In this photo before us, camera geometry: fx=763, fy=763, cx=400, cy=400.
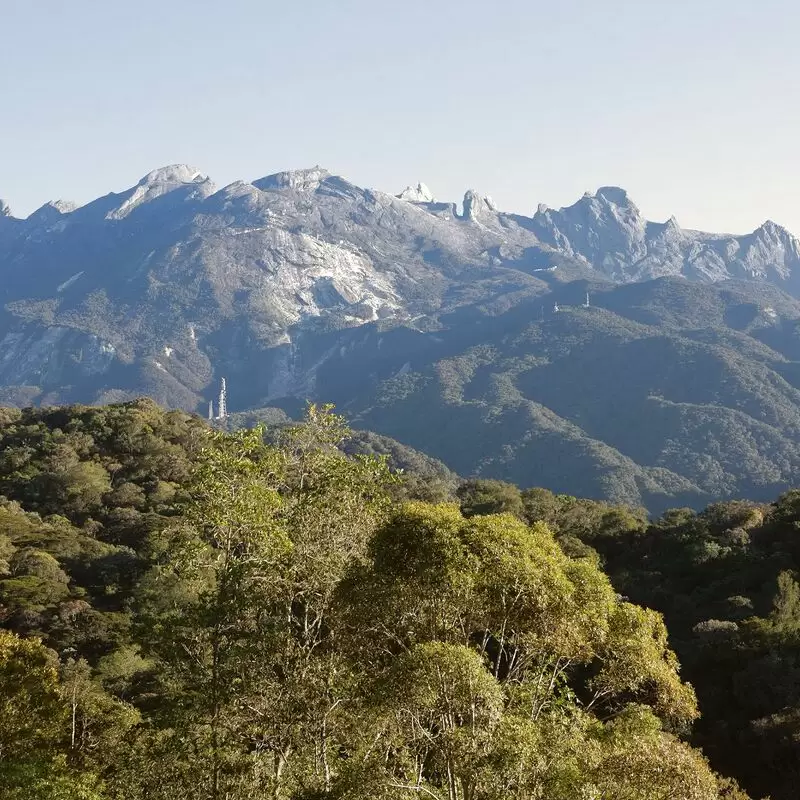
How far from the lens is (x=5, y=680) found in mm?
21516

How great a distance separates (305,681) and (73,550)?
1594 inches

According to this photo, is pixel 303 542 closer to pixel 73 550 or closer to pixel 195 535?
pixel 195 535

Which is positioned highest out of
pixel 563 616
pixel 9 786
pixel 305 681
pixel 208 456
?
pixel 208 456

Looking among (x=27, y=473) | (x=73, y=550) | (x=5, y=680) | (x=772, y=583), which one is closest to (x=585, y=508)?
(x=772, y=583)

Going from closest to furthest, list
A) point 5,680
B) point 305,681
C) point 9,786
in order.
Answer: point 305,681 < point 9,786 < point 5,680

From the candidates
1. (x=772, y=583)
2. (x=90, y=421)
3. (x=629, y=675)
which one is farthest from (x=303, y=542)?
(x=90, y=421)

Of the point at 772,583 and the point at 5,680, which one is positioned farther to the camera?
the point at 772,583

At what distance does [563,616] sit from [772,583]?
125 feet

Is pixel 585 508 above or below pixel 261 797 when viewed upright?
above

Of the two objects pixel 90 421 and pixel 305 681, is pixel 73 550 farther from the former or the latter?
pixel 305 681

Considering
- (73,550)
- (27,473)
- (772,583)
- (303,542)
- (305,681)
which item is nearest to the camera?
(305,681)

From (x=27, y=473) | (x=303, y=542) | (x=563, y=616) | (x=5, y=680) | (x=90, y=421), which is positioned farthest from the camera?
(x=90, y=421)

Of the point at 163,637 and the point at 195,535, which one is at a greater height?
the point at 195,535

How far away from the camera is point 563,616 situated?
554 inches
